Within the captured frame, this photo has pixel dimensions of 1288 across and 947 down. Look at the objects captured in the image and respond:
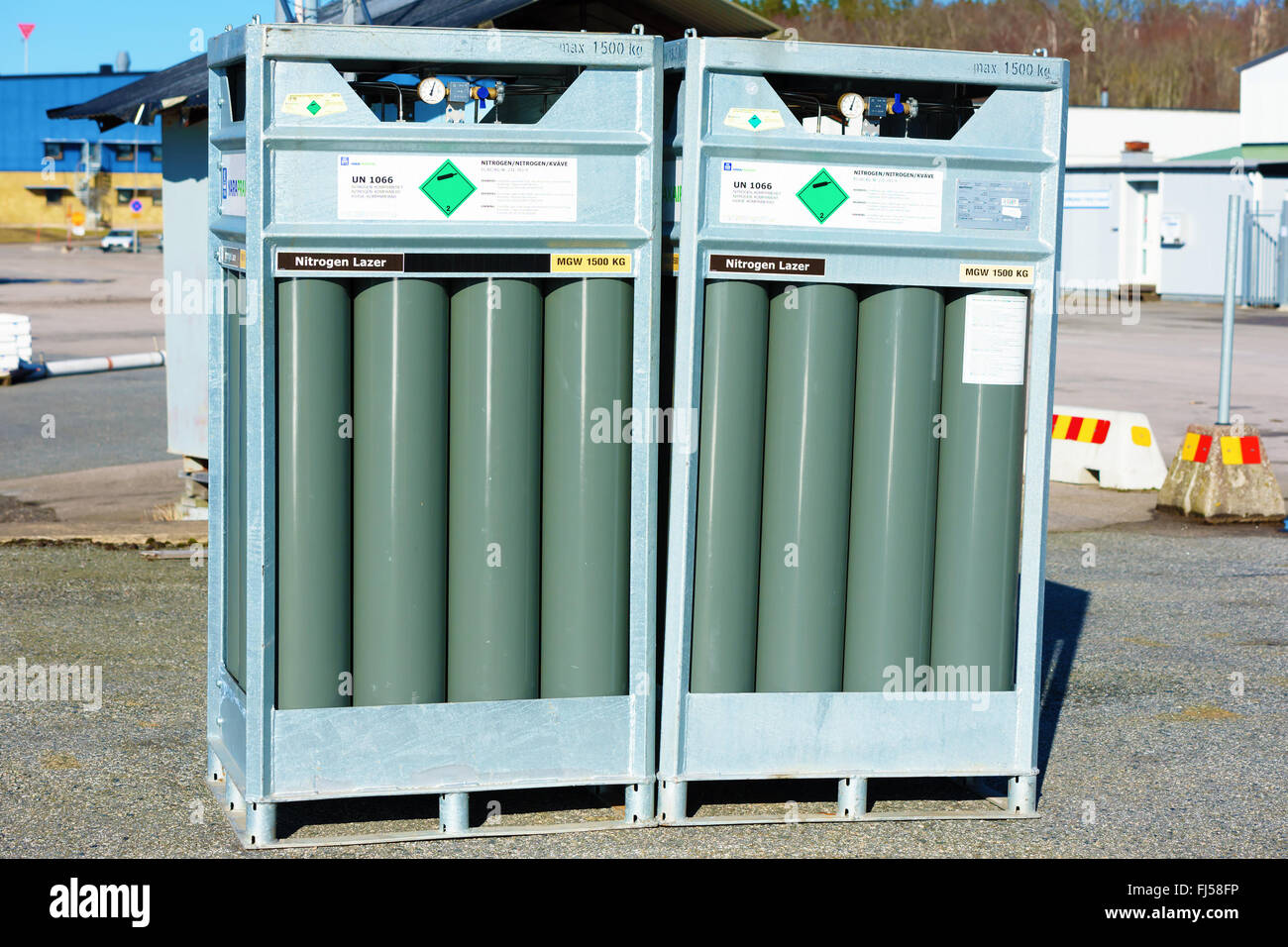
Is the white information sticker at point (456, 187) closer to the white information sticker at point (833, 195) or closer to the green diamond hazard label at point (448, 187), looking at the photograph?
the green diamond hazard label at point (448, 187)

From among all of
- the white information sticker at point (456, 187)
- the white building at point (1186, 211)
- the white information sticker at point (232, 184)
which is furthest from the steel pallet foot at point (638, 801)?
the white building at point (1186, 211)

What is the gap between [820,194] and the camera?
472 centimetres

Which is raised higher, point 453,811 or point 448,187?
point 448,187

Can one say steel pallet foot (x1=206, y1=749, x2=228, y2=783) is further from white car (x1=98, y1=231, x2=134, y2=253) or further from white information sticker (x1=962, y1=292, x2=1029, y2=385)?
white car (x1=98, y1=231, x2=134, y2=253)

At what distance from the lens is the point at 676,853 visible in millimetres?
4734

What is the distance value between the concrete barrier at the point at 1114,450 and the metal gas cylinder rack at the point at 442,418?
8268 millimetres

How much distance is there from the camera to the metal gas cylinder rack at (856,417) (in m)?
4.71

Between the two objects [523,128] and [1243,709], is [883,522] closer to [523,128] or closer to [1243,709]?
[523,128]

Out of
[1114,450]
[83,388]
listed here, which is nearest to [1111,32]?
[83,388]

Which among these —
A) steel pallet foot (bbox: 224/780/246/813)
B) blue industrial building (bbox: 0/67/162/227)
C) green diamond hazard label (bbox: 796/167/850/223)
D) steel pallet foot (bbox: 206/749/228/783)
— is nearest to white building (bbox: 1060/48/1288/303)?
green diamond hazard label (bbox: 796/167/850/223)

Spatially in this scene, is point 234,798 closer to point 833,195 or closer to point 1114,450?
point 833,195

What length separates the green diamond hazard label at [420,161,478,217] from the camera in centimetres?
450

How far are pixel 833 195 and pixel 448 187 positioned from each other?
1.18 meters
